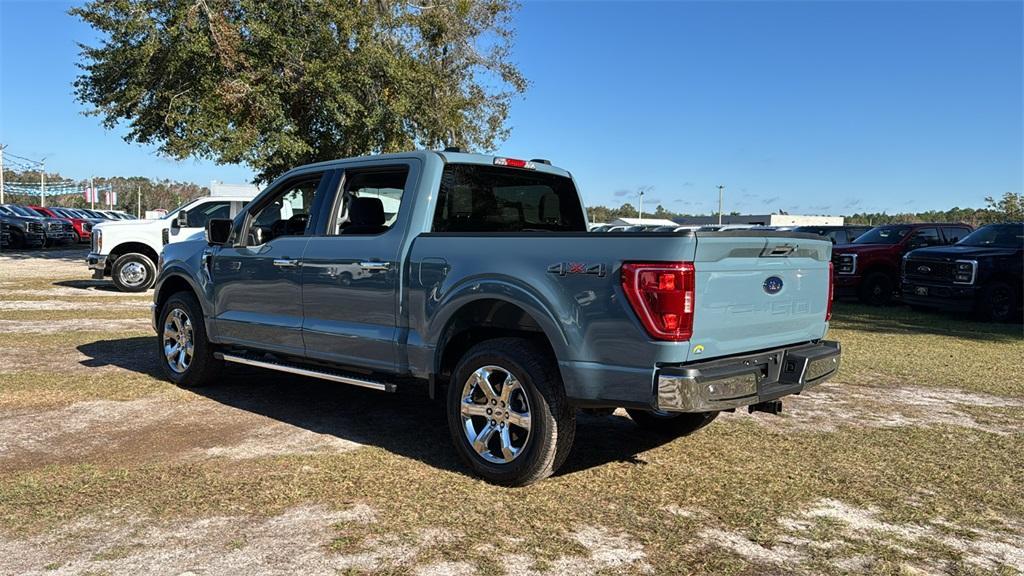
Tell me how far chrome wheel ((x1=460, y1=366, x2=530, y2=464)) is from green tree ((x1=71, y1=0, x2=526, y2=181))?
56.0 ft

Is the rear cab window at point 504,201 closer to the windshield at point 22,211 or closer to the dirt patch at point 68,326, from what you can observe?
the dirt patch at point 68,326

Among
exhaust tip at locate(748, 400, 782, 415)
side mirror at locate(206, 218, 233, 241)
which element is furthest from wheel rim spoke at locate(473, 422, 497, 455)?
side mirror at locate(206, 218, 233, 241)

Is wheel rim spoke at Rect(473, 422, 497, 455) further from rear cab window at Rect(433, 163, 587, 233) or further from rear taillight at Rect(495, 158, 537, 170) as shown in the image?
rear taillight at Rect(495, 158, 537, 170)

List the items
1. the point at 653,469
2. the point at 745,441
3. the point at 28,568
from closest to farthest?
the point at 28,568 → the point at 653,469 → the point at 745,441

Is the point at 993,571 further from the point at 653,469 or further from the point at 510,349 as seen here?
the point at 510,349

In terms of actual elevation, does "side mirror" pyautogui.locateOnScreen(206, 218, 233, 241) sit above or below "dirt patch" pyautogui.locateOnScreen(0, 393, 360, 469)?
above

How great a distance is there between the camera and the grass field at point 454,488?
3543 mm

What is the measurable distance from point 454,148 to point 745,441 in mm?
2830

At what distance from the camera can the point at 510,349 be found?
4.47m

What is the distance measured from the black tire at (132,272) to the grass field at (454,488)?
9.02 metres

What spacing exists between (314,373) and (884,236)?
49.3 ft

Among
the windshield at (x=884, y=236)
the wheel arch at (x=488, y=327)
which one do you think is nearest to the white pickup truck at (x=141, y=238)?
the wheel arch at (x=488, y=327)

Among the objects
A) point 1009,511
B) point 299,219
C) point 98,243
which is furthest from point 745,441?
point 98,243

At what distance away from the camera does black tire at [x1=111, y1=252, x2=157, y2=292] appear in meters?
15.9
